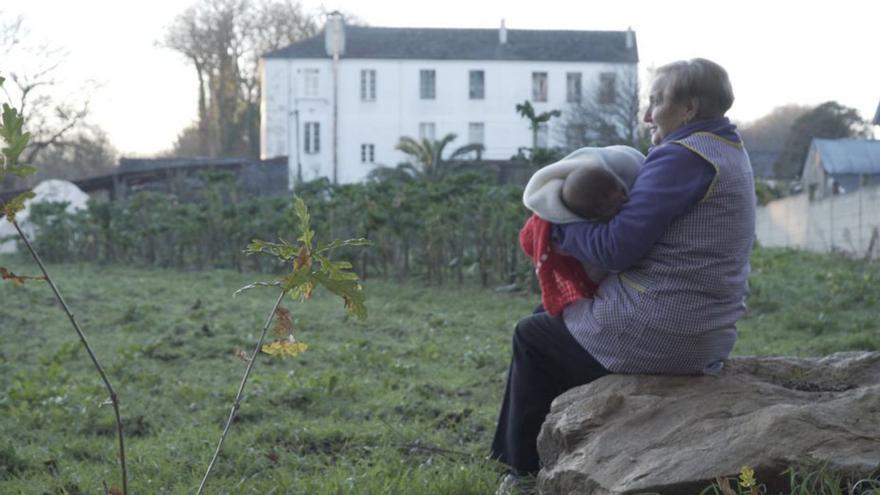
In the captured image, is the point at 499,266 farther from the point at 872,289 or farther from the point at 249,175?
the point at 249,175

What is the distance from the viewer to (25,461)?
5.22m

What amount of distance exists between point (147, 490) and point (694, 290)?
2203 millimetres

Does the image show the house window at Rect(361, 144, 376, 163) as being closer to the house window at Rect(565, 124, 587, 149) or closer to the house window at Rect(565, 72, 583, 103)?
the house window at Rect(565, 72, 583, 103)

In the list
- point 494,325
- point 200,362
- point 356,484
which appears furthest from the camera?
point 494,325

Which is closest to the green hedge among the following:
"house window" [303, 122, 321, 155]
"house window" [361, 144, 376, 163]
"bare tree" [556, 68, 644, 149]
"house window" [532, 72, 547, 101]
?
"bare tree" [556, 68, 644, 149]

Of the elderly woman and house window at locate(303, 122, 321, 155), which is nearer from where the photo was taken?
the elderly woman

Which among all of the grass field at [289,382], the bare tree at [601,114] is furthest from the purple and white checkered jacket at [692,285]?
the bare tree at [601,114]

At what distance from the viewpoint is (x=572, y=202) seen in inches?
156

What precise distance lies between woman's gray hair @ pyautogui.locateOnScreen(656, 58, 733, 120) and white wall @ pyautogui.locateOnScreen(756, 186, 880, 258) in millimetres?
13170

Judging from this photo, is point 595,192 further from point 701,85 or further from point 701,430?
point 701,430

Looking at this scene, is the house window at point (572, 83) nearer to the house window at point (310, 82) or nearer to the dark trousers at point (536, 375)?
the house window at point (310, 82)

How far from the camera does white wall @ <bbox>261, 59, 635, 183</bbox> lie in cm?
5650

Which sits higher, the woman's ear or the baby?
the woman's ear

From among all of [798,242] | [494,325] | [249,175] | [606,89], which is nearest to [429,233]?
[494,325]
